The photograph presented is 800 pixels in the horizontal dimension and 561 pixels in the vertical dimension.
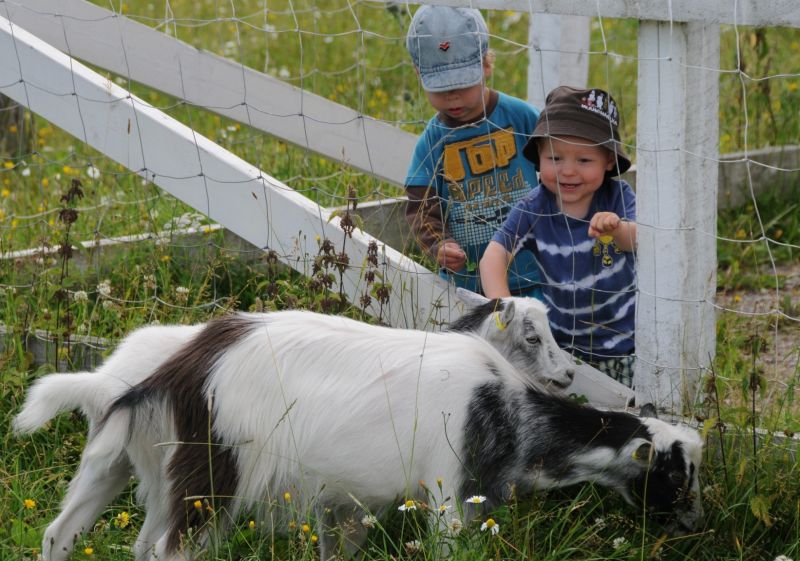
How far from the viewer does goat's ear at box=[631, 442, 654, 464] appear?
291 centimetres

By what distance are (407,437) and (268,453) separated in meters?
0.39

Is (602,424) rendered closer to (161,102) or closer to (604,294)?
(604,294)

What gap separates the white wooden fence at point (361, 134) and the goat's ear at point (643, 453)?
0.55 metres

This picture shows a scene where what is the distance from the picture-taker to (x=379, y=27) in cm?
941

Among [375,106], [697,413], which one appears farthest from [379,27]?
[697,413]

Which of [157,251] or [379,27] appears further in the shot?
[379,27]

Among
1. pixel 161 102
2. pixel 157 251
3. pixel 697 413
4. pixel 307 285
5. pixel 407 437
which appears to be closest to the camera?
pixel 407 437

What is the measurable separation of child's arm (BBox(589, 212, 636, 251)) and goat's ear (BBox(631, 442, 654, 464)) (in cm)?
88

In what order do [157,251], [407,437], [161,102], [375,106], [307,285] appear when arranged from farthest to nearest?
[161,102] < [375,106] < [157,251] < [307,285] < [407,437]

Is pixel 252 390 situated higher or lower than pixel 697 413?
higher

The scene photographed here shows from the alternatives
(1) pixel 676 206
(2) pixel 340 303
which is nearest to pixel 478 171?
(2) pixel 340 303

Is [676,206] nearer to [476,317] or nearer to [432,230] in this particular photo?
[476,317]

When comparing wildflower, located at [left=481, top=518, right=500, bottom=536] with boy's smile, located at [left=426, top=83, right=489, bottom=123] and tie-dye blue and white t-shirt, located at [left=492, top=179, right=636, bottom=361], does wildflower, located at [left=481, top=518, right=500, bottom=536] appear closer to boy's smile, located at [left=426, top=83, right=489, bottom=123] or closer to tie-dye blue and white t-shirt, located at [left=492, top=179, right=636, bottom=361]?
tie-dye blue and white t-shirt, located at [left=492, top=179, right=636, bottom=361]

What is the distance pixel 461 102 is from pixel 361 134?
0.93 metres
